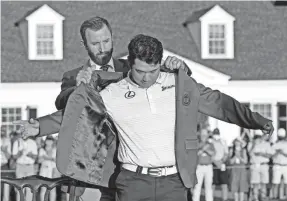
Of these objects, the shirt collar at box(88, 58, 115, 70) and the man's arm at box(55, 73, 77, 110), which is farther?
the shirt collar at box(88, 58, 115, 70)

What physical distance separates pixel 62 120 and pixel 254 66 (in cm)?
2591

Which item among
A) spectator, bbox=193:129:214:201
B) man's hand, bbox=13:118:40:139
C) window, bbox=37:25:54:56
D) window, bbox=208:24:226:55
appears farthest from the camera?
window, bbox=208:24:226:55

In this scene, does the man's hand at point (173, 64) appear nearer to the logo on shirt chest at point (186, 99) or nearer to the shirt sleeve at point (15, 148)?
the logo on shirt chest at point (186, 99)

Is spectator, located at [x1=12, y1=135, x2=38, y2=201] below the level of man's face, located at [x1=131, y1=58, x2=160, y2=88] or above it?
below

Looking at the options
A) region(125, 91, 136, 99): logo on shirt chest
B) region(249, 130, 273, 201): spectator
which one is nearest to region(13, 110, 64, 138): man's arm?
region(125, 91, 136, 99): logo on shirt chest

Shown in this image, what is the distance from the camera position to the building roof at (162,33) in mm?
31703

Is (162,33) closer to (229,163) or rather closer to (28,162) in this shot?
(229,163)

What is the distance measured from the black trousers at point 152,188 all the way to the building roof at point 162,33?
25214mm

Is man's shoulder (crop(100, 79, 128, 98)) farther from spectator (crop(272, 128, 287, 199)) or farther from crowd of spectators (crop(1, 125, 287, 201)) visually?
spectator (crop(272, 128, 287, 199))

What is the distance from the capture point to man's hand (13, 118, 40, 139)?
6336 millimetres

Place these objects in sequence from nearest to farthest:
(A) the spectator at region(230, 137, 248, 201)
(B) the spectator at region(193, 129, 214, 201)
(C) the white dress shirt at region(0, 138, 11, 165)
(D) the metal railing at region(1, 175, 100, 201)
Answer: (D) the metal railing at region(1, 175, 100, 201), (B) the spectator at region(193, 129, 214, 201), (C) the white dress shirt at region(0, 138, 11, 165), (A) the spectator at region(230, 137, 248, 201)

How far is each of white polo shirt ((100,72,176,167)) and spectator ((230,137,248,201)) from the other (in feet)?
44.7

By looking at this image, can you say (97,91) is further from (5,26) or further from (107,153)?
(5,26)

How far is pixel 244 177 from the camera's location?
65.9 feet
